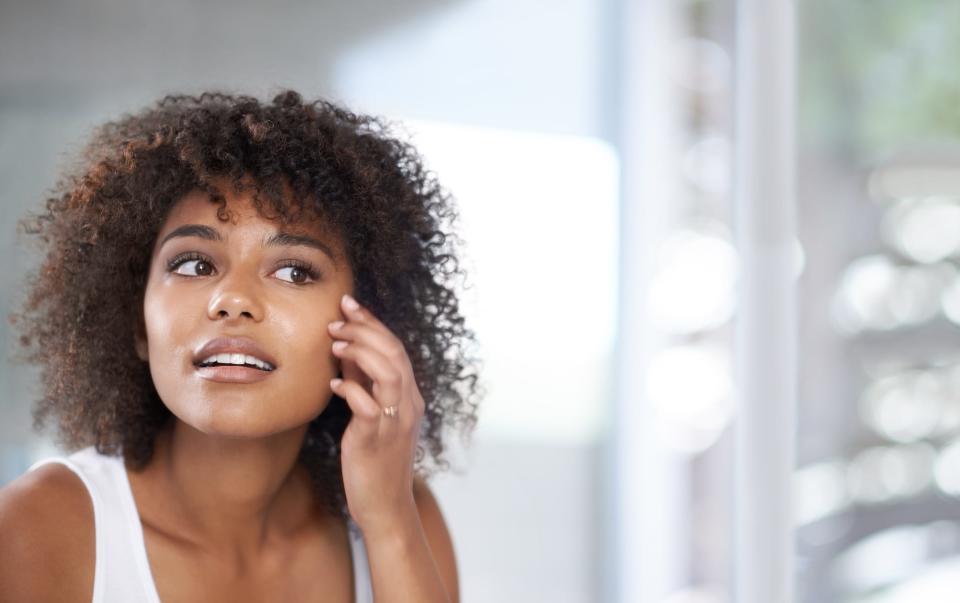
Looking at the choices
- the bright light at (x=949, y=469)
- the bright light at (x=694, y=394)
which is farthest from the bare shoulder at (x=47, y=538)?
the bright light at (x=949, y=469)

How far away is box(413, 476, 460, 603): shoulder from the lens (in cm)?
125

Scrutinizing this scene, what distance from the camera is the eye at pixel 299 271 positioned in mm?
1046

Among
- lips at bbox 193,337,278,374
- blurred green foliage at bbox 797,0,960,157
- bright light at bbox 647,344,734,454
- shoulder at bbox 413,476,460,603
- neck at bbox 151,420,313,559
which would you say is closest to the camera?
lips at bbox 193,337,278,374

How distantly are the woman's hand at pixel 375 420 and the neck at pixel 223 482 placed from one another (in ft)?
0.39

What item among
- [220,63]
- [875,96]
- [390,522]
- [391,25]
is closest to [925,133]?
[875,96]

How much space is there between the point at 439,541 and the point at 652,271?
4.83 ft

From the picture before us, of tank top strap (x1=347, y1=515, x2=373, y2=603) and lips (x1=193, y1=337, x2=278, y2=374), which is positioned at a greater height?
lips (x1=193, y1=337, x2=278, y2=374)

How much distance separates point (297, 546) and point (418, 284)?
1.16 feet

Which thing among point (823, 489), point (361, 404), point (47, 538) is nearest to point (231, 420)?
point (361, 404)

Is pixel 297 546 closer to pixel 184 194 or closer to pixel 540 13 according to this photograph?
pixel 184 194

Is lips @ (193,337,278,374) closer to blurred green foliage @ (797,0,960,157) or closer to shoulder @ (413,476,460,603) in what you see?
shoulder @ (413,476,460,603)

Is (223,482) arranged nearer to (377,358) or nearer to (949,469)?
(377,358)

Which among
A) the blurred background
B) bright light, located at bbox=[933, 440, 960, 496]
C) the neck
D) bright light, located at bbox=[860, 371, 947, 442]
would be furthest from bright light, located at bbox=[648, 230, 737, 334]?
the neck

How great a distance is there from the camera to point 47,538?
3.35 feet
